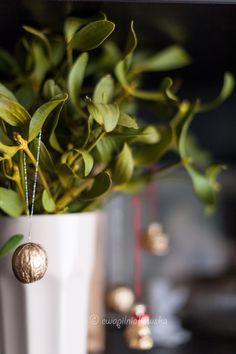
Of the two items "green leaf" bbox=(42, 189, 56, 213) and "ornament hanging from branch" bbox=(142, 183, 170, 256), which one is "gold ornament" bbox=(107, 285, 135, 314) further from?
"green leaf" bbox=(42, 189, 56, 213)

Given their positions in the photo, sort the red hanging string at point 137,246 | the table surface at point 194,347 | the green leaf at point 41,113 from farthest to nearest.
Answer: the red hanging string at point 137,246 → the table surface at point 194,347 → the green leaf at point 41,113

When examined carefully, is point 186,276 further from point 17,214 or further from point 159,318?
point 17,214

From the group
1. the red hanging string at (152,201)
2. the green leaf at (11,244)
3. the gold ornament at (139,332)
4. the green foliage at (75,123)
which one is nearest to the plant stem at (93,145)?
the green foliage at (75,123)

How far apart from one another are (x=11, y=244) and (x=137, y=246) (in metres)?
0.35

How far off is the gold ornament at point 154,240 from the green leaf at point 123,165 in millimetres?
237

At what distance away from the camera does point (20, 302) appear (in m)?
0.58

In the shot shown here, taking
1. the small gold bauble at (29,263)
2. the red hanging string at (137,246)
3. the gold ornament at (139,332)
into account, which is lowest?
the gold ornament at (139,332)

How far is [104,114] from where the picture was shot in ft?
1.74

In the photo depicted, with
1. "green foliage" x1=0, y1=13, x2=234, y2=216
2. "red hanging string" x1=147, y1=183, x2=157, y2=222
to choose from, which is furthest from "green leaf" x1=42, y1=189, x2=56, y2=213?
"red hanging string" x1=147, y1=183, x2=157, y2=222

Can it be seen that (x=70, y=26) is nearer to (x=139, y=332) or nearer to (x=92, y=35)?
(x=92, y=35)

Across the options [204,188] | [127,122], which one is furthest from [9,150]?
[204,188]

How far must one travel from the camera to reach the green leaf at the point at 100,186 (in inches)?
21.7

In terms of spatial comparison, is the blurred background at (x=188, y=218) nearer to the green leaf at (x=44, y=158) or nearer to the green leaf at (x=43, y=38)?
the green leaf at (x=43, y=38)

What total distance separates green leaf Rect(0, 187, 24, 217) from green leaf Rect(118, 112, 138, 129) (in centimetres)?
14
